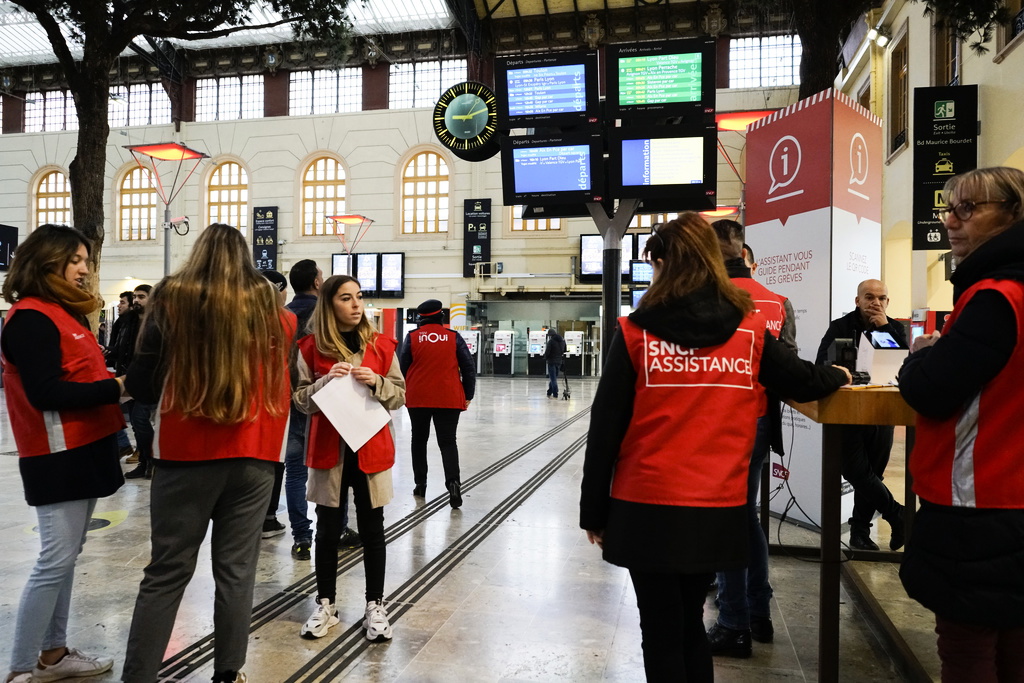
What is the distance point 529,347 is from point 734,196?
7991 mm

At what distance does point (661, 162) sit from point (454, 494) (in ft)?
Answer: 9.04

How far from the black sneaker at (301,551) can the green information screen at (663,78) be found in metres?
3.42

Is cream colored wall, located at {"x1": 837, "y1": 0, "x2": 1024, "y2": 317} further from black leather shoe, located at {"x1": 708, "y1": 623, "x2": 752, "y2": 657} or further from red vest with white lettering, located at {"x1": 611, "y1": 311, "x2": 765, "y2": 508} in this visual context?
red vest with white lettering, located at {"x1": 611, "y1": 311, "x2": 765, "y2": 508}

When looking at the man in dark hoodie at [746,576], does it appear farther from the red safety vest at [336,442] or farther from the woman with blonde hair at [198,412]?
the woman with blonde hair at [198,412]

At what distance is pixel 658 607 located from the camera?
5.78 feet

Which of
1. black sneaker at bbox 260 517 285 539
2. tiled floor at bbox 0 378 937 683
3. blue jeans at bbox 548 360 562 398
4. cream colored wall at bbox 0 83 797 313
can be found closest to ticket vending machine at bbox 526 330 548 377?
cream colored wall at bbox 0 83 797 313

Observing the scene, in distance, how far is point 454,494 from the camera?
5.29 m

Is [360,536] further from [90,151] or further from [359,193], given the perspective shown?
[359,193]

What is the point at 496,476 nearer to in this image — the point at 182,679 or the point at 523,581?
the point at 523,581

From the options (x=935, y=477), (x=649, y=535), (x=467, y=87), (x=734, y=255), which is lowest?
(x=649, y=535)

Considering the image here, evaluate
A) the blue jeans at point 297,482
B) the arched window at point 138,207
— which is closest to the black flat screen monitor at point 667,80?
the blue jeans at point 297,482

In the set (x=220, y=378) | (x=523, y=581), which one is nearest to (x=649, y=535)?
(x=220, y=378)

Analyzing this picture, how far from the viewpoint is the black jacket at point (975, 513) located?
4.98 feet

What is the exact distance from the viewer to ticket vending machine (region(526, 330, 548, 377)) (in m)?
22.9
